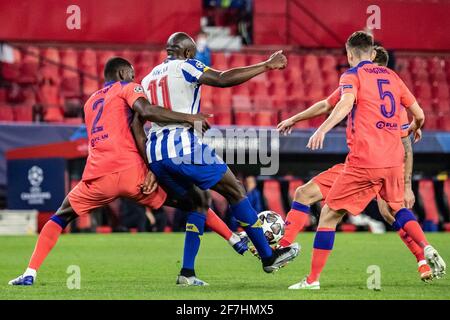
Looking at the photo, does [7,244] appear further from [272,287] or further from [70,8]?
[70,8]

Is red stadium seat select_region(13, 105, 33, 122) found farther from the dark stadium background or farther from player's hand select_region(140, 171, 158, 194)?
player's hand select_region(140, 171, 158, 194)

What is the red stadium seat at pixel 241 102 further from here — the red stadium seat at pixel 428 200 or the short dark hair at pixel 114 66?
the short dark hair at pixel 114 66

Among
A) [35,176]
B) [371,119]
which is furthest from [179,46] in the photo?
[35,176]

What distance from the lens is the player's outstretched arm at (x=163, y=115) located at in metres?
8.48

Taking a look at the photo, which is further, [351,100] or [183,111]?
[183,111]

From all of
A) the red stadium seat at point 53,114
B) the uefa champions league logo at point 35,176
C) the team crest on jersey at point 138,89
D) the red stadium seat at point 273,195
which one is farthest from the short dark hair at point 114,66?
the red stadium seat at point 53,114

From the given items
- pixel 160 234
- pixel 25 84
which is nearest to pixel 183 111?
pixel 160 234

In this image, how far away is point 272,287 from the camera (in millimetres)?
8484

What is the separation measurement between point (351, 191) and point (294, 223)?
4.18 ft

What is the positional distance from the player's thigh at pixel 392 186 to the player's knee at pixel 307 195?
0.97 metres

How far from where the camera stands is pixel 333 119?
7.91 meters

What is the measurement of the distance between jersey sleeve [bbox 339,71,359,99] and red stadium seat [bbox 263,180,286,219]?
10.5m

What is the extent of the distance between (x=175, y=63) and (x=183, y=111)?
1.43ft

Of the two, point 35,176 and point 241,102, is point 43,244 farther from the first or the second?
point 241,102
